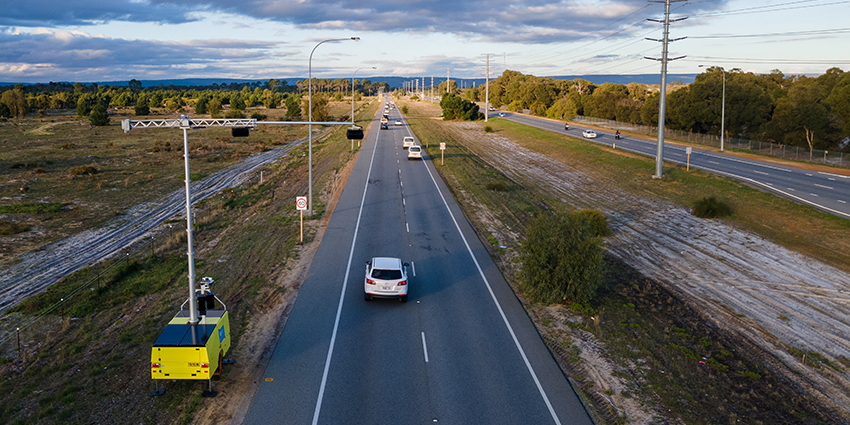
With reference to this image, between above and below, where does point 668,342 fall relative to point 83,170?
below

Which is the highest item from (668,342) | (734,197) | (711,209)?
(734,197)

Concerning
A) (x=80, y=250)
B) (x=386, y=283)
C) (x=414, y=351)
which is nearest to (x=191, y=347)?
(x=414, y=351)

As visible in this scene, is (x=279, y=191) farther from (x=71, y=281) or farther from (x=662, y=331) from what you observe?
(x=662, y=331)

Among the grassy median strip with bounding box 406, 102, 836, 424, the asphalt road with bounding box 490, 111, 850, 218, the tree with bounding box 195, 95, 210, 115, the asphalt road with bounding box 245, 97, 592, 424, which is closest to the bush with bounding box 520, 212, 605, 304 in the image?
the grassy median strip with bounding box 406, 102, 836, 424

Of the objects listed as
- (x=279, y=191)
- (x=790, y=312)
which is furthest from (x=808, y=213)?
(x=279, y=191)

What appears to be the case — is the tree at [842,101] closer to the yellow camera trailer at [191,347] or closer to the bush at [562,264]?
the bush at [562,264]

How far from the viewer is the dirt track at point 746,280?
16641mm

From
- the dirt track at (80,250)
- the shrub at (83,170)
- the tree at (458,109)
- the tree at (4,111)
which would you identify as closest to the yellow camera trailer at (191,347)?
the dirt track at (80,250)

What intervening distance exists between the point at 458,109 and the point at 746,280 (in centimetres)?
8654

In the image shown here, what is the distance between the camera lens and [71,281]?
22391 millimetres

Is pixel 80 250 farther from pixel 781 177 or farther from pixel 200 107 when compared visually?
pixel 200 107

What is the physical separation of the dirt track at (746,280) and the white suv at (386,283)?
1084 cm

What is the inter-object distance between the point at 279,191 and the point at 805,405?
35731 mm

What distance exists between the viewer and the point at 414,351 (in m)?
15.3
